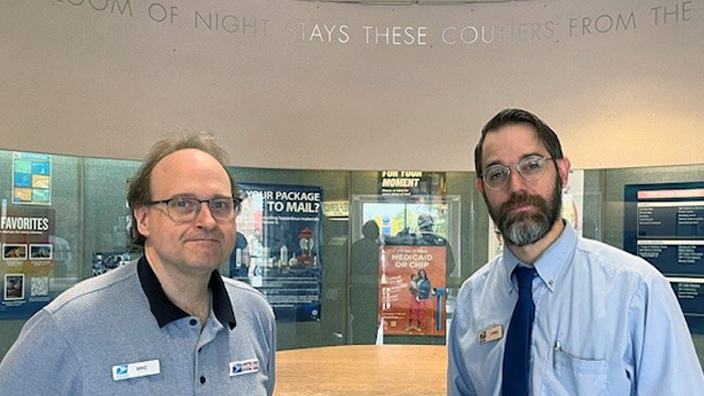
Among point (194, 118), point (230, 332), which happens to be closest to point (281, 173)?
point (194, 118)

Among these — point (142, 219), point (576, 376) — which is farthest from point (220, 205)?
point (576, 376)

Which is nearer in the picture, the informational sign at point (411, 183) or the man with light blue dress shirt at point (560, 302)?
the man with light blue dress shirt at point (560, 302)

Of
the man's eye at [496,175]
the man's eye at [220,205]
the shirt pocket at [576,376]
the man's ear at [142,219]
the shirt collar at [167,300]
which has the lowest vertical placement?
Answer: the shirt pocket at [576,376]

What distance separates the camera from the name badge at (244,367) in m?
1.56

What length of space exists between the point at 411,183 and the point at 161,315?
343cm

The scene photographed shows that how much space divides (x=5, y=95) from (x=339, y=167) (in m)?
2.26

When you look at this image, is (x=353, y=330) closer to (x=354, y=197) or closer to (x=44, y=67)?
(x=354, y=197)

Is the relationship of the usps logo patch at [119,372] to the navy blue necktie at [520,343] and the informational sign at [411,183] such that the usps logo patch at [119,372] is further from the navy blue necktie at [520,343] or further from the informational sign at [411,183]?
the informational sign at [411,183]

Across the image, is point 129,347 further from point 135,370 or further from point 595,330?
point 595,330

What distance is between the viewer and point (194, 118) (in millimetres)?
4160

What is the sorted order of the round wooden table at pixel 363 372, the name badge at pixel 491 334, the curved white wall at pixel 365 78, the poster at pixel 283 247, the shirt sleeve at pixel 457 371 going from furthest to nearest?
the poster at pixel 283 247 < the curved white wall at pixel 365 78 < the round wooden table at pixel 363 372 < the shirt sleeve at pixel 457 371 < the name badge at pixel 491 334

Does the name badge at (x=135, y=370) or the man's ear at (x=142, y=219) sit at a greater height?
the man's ear at (x=142, y=219)

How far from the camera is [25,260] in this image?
3684 mm

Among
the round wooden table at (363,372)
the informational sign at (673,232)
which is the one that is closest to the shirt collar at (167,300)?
the round wooden table at (363,372)
